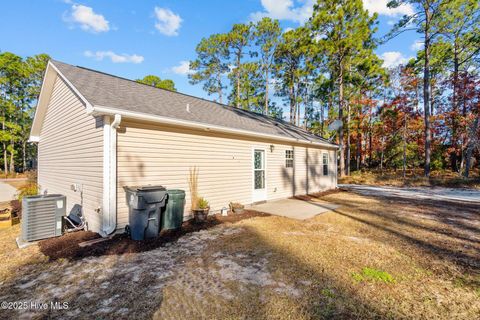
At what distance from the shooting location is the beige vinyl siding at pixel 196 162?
16.0 ft

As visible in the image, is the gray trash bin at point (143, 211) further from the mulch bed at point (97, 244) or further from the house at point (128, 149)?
the house at point (128, 149)

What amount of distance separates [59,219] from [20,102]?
30796 mm

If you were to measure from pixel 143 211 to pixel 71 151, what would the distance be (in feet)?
11.3

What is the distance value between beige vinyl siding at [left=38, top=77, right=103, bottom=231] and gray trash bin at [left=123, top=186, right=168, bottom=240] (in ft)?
2.64

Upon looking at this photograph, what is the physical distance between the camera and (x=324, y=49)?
17.6 metres

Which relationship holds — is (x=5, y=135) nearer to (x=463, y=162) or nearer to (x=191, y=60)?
(x=191, y=60)

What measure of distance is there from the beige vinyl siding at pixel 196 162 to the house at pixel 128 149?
0.02 metres

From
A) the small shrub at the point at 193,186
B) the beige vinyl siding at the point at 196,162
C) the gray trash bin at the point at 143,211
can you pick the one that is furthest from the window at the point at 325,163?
the gray trash bin at the point at 143,211

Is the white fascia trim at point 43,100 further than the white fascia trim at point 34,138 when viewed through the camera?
No

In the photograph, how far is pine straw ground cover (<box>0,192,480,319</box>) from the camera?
2.40 metres

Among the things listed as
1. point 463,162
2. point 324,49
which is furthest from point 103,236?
point 463,162

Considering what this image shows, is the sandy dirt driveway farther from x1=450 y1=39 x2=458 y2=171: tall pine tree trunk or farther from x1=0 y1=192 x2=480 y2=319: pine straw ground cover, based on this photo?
x1=450 y1=39 x2=458 y2=171: tall pine tree trunk

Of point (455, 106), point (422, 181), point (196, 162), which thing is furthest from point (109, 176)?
point (455, 106)

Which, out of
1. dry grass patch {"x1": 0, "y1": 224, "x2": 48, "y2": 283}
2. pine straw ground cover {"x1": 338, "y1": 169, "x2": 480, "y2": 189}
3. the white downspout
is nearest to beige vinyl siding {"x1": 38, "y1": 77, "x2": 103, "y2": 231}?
the white downspout
